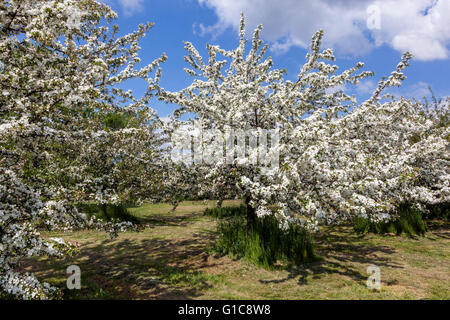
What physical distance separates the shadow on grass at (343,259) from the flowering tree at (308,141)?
1.15 meters

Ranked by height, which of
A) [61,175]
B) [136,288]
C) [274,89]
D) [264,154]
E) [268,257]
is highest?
[274,89]

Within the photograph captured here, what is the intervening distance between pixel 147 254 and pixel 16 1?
7.12m

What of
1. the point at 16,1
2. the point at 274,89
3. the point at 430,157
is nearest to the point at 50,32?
the point at 16,1

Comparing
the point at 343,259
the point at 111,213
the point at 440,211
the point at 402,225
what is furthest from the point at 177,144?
the point at 440,211

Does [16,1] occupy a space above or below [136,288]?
above

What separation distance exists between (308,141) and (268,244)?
2.96 meters

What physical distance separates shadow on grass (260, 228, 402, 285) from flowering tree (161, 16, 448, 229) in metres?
1.15

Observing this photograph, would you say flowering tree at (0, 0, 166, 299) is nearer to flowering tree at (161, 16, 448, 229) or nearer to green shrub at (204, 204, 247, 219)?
flowering tree at (161, 16, 448, 229)

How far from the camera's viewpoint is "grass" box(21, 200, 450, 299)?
5.60 m

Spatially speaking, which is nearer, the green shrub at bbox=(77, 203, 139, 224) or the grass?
the grass

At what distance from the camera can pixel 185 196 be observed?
8.73m

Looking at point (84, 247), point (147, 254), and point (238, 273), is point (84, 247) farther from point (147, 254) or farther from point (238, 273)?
point (238, 273)

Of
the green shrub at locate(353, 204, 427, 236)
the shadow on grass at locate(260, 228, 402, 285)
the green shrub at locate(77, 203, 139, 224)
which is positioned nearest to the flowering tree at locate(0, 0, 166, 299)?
the shadow on grass at locate(260, 228, 402, 285)

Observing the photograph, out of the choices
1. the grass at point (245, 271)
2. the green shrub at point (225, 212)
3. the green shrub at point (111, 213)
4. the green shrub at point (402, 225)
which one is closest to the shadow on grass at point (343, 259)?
the grass at point (245, 271)
